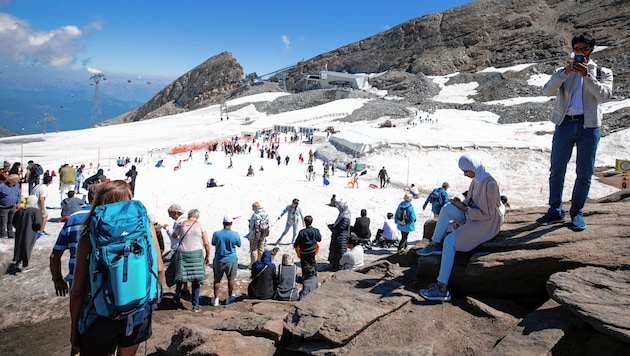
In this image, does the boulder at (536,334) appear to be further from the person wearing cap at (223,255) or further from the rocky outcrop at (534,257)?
the person wearing cap at (223,255)

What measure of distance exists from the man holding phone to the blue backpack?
4881 millimetres

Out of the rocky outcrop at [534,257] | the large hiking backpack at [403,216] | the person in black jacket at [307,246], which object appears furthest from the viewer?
the large hiking backpack at [403,216]

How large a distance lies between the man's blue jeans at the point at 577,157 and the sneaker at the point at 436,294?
6.48ft

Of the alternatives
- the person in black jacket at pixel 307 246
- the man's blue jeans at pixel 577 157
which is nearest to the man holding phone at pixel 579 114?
the man's blue jeans at pixel 577 157

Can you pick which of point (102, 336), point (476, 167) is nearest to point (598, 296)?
point (476, 167)

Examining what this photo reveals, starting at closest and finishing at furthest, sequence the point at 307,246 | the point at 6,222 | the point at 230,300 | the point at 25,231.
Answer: the point at 230,300 < the point at 307,246 < the point at 25,231 < the point at 6,222

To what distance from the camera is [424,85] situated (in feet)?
257

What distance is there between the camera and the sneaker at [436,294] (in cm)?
445

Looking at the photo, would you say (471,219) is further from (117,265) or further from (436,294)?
(117,265)

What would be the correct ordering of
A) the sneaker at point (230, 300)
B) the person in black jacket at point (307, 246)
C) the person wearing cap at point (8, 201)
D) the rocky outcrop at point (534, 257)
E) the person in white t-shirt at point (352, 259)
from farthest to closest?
the person wearing cap at point (8, 201) → the person in white t-shirt at point (352, 259) → the person in black jacket at point (307, 246) → the sneaker at point (230, 300) → the rocky outcrop at point (534, 257)

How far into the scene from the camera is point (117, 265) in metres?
2.60

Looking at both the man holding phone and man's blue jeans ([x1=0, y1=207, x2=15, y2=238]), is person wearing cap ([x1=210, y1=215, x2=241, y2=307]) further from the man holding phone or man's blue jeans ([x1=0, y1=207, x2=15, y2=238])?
man's blue jeans ([x1=0, y1=207, x2=15, y2=238])

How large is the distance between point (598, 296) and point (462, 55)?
108 m

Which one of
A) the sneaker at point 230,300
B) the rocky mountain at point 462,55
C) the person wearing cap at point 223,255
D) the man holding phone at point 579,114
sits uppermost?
the rocky mountain at point 462,55
